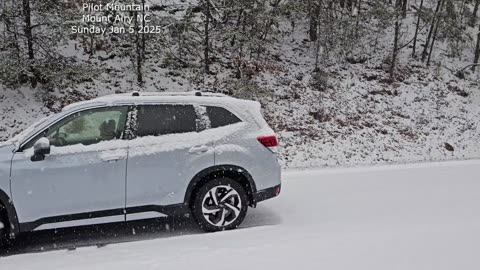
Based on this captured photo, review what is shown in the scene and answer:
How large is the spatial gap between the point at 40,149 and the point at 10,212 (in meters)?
0.84

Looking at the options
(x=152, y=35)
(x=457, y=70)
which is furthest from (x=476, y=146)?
(x=152, y=35)

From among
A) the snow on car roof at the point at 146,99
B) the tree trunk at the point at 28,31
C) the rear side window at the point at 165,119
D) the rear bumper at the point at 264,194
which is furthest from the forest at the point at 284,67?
the rear side window at the point at 165,119

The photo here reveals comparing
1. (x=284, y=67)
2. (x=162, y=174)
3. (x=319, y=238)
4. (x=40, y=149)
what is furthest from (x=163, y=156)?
(x=284, y=67)

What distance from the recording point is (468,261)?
14.2 feet

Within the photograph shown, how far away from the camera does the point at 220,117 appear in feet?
20.5

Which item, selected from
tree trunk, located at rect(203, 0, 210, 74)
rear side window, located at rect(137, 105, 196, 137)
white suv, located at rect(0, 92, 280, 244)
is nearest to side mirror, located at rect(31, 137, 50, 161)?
white suv, located at rect(0, 92, 280, 244)

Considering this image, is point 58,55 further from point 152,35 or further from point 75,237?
point 75,237

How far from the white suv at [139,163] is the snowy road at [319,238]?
1.45 feet

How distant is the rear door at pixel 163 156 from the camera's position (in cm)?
567

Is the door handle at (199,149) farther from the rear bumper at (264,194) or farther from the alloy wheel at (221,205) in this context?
the rear bumper at (264,194)

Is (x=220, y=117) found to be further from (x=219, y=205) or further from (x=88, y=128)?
(x=88, y=128)

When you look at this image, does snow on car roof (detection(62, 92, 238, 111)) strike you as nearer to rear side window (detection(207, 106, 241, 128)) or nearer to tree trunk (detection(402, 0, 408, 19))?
rear side window (detection(207, 106, 241, 128))

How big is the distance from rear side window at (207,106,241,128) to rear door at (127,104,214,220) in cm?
19

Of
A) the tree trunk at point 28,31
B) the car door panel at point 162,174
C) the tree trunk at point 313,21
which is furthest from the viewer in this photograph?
the tree trunk at point 313,21
